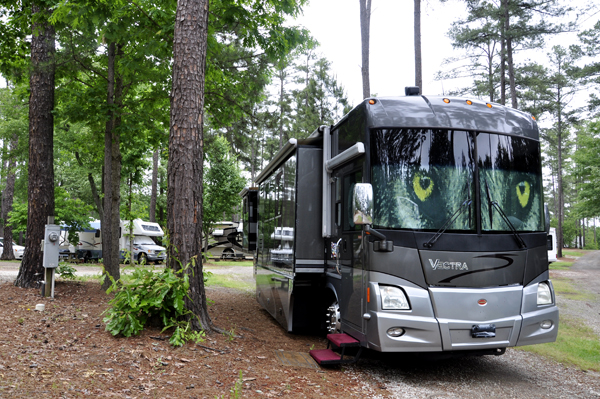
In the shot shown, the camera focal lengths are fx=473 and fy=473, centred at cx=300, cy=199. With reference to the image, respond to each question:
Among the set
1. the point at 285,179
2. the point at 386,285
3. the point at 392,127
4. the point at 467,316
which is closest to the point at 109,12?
the point at 285,179

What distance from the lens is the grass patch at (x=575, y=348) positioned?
6.48 metres

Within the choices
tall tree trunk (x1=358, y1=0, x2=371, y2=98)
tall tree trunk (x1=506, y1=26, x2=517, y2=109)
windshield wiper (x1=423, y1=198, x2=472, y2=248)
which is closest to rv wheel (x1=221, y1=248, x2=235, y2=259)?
tall tree trunk (x1=506, y1=26, x2=517, y2=109)

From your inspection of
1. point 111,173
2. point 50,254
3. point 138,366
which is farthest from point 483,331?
point 111,173

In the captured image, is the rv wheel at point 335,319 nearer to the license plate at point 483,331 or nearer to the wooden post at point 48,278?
the license plate at point 483,331

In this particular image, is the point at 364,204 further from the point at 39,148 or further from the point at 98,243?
the point at 98,243

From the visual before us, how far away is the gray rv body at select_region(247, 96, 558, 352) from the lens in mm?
4926

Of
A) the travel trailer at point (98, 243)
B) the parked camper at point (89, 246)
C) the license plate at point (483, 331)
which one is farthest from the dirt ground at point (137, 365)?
the parked camper at point (89, 246)

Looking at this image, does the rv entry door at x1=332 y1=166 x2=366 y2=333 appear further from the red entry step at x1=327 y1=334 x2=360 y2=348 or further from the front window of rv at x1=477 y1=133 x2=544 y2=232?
the front window of rv at x1=477 y1=133 x2=544 y2=232

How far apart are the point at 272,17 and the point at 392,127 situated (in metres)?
5.23

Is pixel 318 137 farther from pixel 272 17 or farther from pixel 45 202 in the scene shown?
pixel 45 202

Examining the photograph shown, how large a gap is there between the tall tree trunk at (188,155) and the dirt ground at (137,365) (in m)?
0.77

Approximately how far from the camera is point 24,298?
765 cm

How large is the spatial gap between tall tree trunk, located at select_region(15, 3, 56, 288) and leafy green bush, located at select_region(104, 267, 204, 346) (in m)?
3.83

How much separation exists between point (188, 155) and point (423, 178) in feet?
9.67
